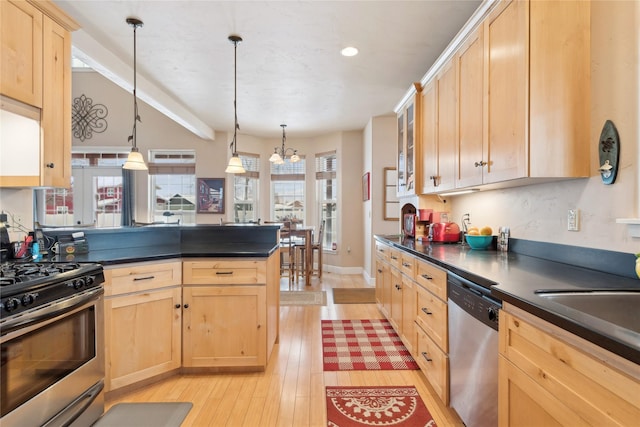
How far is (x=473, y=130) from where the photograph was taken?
2.25m

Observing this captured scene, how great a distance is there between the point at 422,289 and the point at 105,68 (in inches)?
139

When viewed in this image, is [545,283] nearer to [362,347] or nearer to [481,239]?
[481,239]

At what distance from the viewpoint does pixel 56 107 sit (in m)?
2.08

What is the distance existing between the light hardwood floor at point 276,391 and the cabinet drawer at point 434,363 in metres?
0.14

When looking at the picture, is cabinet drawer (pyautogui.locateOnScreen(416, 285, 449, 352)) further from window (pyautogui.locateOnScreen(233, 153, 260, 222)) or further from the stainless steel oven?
window (pyautogui.locateOnScreen(233, 153, 260, 222))

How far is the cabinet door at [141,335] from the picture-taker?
2074 mm

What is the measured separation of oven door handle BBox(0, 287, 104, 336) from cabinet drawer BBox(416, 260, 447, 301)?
1.96m

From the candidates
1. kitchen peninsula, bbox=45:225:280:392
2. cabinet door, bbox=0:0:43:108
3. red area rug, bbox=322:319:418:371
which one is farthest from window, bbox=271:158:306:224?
cabinet door, bbox=0:0:43:108

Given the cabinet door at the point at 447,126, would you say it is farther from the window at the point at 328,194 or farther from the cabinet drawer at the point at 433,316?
the window at the point at 328,194

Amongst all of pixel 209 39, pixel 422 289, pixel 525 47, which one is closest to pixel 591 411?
pixel 422 289

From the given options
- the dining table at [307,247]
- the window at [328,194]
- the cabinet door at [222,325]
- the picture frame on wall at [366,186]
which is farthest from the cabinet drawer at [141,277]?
the window at [328,194]

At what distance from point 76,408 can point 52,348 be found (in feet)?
1.23

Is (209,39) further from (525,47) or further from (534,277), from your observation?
(534,277)

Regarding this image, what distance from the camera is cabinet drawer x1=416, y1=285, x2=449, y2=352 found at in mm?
1896
